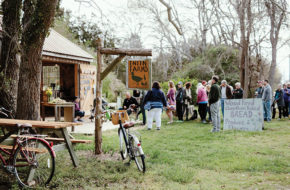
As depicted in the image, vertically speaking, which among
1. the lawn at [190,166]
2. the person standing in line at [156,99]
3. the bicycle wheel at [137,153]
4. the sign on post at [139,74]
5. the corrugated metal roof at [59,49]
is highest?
the corrugated metal roof at [59,49]

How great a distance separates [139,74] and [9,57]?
3.97 metres

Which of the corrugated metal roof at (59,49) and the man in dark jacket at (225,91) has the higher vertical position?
→ the corrugated metal roof at (59,49)

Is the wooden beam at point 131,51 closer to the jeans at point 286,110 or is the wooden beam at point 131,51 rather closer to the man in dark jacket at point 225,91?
the man in dark jacket at point 225,91

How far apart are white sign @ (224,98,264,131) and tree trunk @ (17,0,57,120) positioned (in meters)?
6.44

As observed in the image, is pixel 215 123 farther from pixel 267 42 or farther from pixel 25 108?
pixel 267 42

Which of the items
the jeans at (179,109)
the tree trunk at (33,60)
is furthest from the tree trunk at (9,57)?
A: the jeans at (179,109)

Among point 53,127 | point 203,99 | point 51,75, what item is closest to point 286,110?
point 203,99

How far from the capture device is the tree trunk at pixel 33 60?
6.78m

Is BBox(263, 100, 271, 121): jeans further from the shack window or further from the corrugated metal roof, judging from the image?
the shack window

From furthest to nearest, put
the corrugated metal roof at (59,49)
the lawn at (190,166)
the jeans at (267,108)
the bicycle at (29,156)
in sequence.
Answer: the corrugated metal roof at (59,49)
the jeans at (267,108)
the lawn at (190,166)
the bicycle at (29,156)

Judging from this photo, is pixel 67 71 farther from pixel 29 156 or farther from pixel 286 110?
pixel 29 156

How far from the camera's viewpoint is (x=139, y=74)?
20.5 feet

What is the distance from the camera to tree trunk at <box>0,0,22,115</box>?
25.0 feet

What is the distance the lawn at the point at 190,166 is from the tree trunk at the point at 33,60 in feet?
4.65
